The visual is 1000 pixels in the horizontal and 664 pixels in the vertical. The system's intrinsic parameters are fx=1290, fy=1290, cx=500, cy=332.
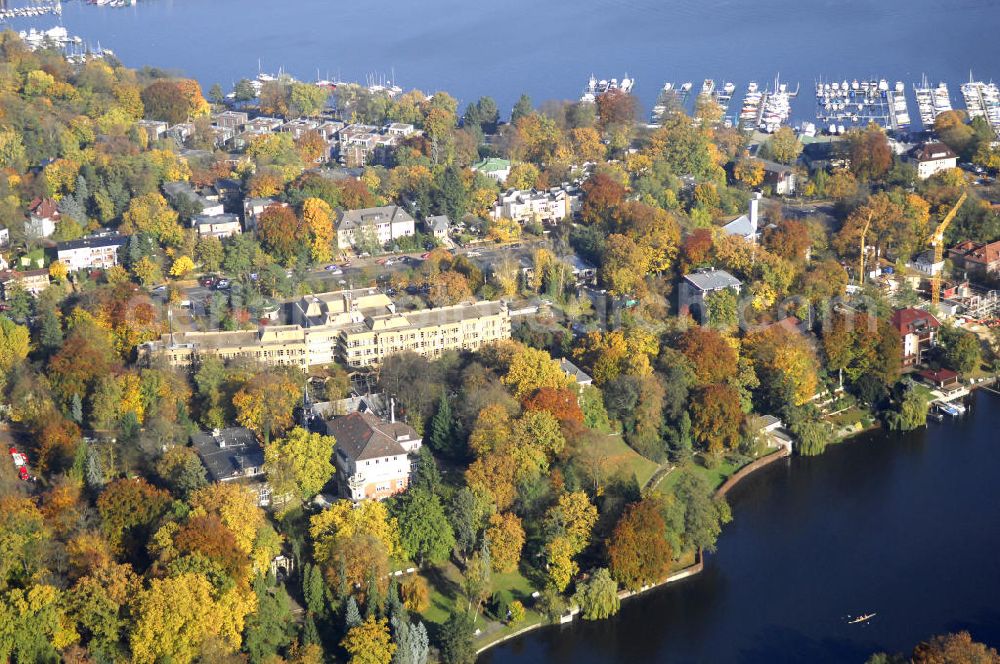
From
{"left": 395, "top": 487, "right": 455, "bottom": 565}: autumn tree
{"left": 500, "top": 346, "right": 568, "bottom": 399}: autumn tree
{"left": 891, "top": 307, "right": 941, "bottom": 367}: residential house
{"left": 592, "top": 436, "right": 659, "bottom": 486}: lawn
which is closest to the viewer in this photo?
{"left": 395, "top": 487, "right": 455, "bottom": 565}: autumn tree

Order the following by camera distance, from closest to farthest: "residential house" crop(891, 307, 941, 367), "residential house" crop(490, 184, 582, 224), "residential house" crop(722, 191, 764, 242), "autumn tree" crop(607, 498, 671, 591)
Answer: "autumn tree" crop(607, 498, 671, 591) < "residential house" crop(891, 307, 941, 367) < "residential house" crop(722, 191, 764, 242) < "residential house" crop(490, 184, 582, 224)

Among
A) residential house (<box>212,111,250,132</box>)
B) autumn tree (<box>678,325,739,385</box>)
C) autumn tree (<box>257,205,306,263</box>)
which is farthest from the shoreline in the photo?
residential house (<box>212,111,250,132</box>)

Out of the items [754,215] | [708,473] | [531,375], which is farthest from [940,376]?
[531,375]

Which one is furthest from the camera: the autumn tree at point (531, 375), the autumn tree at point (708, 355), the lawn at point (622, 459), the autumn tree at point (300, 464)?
the autumn tree at point (708, 355)

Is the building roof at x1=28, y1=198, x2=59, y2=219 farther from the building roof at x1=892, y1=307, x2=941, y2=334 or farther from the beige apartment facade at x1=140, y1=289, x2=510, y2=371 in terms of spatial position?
the building roof at x1=892, y1=307, x2=941, y2=334

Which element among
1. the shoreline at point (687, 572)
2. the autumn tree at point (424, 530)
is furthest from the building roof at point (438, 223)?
the autumn tree at point (424, 530)

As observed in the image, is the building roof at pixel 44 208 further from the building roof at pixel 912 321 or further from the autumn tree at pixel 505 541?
the building roof at pixel 912 321
